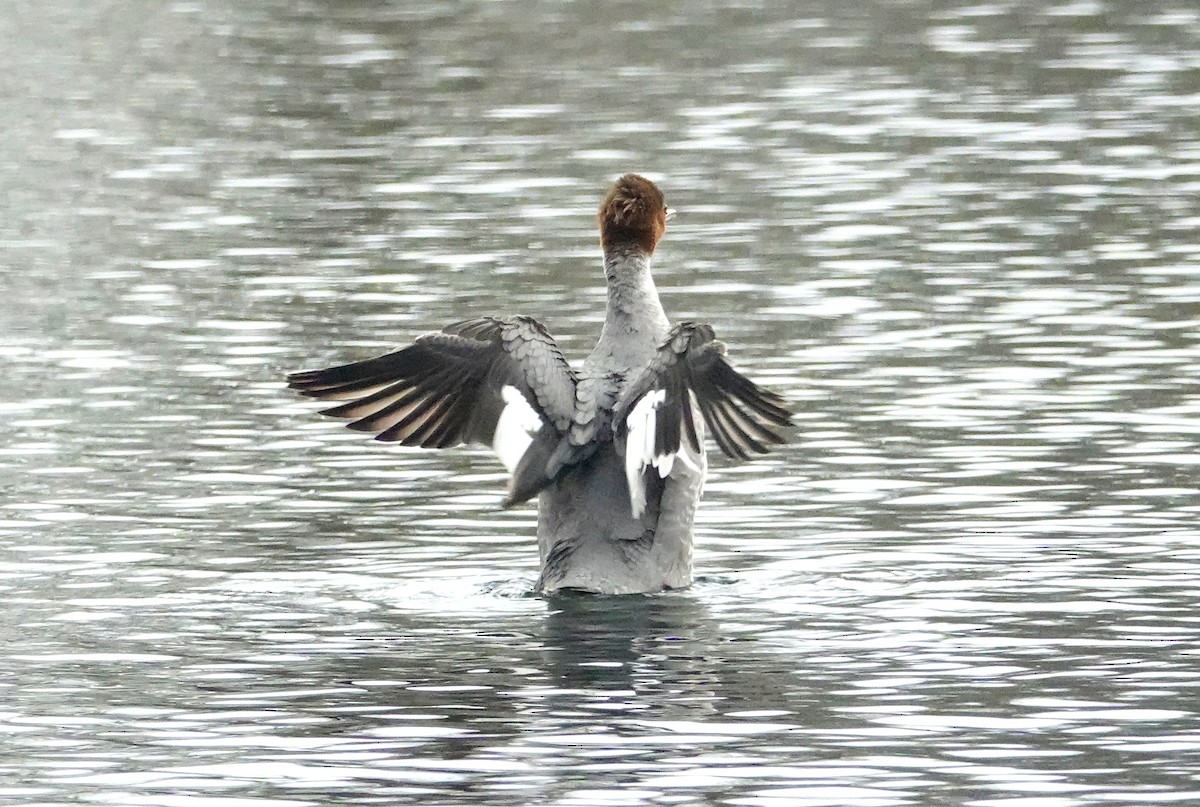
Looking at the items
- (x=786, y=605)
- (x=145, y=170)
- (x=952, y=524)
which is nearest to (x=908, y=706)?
(x=786, y=605)

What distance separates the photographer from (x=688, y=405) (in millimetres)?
10773

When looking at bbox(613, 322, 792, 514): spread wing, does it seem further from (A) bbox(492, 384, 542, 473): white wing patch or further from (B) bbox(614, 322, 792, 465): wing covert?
(A) bbox(492, 384, 542, 473): white wing patch

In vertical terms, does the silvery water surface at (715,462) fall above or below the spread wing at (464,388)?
below

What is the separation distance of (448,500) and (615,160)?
11.0 meters

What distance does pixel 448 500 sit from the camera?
1352 centimetres

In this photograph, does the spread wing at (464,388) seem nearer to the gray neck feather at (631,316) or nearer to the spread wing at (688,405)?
the gray neck feather at (631,316)

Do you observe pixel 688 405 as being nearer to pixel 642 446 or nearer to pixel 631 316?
pixel 642 446

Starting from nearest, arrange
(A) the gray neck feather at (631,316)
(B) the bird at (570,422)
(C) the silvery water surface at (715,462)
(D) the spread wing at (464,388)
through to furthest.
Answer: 1. (C) the silvery water surface at (715,462)
2. (B) the bird at (570,422)
3. (D) the spread wing at (464,388)
4. (A) the gray neck feather at (631,316)

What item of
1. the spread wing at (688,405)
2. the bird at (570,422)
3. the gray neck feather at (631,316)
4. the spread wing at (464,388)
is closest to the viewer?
the spread wing at (688,405)

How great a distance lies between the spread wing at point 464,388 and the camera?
37.0 ft

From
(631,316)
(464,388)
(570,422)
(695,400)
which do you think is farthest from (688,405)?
(464,388)

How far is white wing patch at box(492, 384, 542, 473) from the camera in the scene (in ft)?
36.7

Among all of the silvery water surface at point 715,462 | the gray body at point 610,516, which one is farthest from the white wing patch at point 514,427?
the silvery water surface at point 715,462

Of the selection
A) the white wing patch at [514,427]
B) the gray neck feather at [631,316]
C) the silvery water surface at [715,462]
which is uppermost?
the gray neck feather at [631,316]
